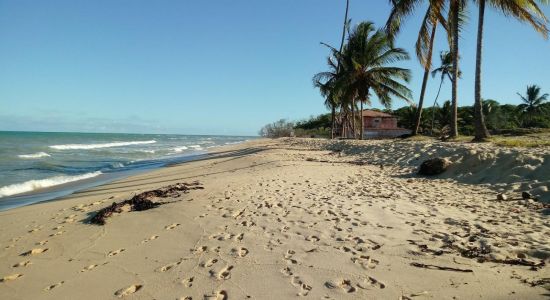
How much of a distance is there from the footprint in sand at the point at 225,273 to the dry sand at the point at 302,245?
11 millimetres

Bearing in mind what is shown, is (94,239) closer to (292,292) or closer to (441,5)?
(292,292)

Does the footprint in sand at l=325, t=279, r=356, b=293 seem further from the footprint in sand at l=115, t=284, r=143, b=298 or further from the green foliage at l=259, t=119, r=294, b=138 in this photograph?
the green foliage at l=259, t=119, r=294, b=138

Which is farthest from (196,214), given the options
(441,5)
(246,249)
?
(441,5)

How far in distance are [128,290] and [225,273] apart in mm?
978

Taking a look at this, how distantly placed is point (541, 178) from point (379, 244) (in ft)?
15.7

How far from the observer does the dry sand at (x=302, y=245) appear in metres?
3.47

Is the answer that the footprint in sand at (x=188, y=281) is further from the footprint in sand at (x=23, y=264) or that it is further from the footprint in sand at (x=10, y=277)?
the footprint in sand at (x=23, y=264)

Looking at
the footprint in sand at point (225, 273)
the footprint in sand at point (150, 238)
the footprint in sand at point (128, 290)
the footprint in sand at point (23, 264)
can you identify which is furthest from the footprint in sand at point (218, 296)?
the footprint in sand at point (23, 264)

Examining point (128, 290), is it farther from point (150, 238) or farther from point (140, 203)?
point (140, 203)

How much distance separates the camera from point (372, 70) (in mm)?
24031

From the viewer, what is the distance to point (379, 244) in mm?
4398

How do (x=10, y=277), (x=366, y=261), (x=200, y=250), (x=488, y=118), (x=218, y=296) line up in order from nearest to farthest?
(x=218, y=296)
(x=366, y=261)
(x=10, y=277)
(x=200, y=250)
(x=488, y=118)

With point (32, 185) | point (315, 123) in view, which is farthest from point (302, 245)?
point (315, 123)

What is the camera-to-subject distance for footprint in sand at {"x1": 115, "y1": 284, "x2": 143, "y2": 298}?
3639mm
